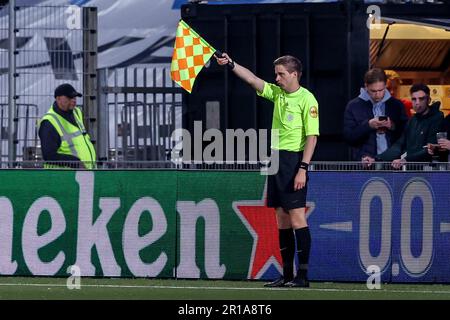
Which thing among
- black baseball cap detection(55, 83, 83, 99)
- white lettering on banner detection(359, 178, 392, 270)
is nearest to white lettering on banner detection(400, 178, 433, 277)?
white lettering on banner detection(359, 178, 392, 270)

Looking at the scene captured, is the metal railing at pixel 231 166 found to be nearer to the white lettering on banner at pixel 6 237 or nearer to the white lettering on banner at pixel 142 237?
the white lettering on banner at pixel 142 237

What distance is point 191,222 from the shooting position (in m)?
15.2

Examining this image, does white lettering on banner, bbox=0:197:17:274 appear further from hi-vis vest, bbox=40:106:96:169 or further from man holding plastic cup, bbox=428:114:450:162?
man holding plastic cup, bbox=428:114:450:162

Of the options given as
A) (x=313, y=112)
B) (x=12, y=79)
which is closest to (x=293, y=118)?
(x=313, y=112)

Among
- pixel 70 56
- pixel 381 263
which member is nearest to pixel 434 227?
pixel 381 263

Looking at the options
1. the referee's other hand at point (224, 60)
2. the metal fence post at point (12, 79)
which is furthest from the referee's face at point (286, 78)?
the metal fence post at point (12, 79)

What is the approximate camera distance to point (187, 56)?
49.9 feet

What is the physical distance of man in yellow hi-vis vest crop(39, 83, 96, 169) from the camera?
1652 cm

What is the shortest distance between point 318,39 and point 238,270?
367 centimetres

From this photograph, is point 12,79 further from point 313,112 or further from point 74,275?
point 313,112

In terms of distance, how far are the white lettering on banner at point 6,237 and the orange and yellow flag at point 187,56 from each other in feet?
6.71

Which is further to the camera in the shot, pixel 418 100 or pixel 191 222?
pixel 418 100

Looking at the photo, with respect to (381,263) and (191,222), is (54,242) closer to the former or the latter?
(191,222)

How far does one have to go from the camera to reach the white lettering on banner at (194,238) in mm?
15164
